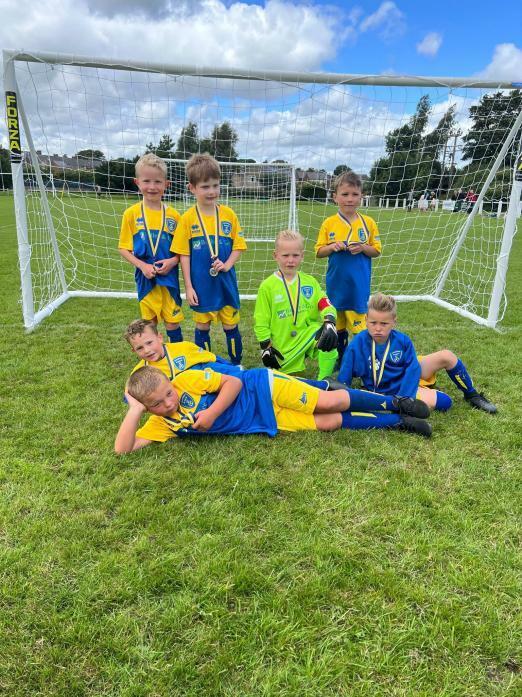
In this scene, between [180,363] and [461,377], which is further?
[461,377]

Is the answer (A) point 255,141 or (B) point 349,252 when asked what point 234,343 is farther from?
(A) point 255,141

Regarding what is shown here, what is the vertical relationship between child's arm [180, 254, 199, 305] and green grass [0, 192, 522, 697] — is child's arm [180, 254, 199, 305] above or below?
above

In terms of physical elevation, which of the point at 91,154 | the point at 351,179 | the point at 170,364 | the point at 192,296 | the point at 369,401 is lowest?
the point at 369,401

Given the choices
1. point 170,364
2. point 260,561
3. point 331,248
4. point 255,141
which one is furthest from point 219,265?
point 255,141

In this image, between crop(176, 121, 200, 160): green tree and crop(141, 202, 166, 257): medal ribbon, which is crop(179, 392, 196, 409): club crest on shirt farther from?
crop(176, 121, 200, 160): green tree

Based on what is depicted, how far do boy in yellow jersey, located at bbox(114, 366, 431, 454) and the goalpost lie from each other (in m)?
3.18

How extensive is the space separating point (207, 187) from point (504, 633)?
10.8ft

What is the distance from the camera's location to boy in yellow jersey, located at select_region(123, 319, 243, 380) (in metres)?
2.93

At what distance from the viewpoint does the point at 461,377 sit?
354cm

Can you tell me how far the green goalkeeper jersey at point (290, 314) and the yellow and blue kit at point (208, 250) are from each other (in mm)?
354

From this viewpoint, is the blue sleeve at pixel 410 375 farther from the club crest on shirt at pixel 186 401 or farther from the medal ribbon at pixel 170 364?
the medal ribbon at pixel 170 364

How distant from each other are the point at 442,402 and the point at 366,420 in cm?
69

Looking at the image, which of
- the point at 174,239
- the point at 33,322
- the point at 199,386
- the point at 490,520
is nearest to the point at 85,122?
the point at 33,322

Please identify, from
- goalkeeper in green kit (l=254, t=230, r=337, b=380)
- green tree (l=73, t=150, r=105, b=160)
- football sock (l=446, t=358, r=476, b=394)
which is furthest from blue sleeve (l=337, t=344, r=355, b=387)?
green tree (l=73, t=150, r=105, b=160)
